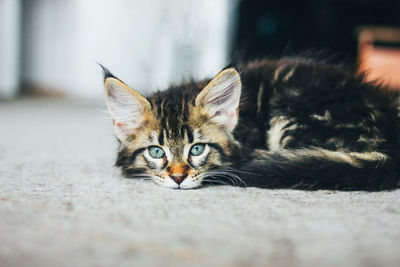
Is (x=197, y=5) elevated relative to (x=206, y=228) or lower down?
elevated

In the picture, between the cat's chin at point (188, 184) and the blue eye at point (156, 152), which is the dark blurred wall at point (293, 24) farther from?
A: the cat's chin at point (188, 184)

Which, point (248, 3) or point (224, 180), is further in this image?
point (248, 3)

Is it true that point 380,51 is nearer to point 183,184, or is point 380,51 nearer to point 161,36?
point 161,36

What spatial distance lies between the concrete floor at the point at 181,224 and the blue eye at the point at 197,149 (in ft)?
0.53

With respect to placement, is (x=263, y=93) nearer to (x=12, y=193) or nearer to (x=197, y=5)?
(x=12, y=193)

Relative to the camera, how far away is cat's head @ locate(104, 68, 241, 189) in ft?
4.56

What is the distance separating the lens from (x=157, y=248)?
0.79 meters

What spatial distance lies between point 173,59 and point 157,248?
16.2 ft

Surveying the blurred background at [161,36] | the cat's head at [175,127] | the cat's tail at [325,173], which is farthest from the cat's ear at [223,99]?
the blurred background at [161,36]

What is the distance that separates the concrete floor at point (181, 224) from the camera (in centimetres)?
75

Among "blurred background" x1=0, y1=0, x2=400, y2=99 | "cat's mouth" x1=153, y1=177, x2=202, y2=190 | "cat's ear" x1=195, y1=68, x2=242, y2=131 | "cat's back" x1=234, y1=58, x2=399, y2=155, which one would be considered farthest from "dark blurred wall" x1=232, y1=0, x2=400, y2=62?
"cat's mouth" x1=153, y1=177, x2=202, y2=190

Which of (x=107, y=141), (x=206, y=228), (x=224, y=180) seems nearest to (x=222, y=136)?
(x=224, y=180)

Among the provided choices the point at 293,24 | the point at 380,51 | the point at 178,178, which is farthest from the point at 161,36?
the point at 178,178

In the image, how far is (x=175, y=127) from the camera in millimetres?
1417
